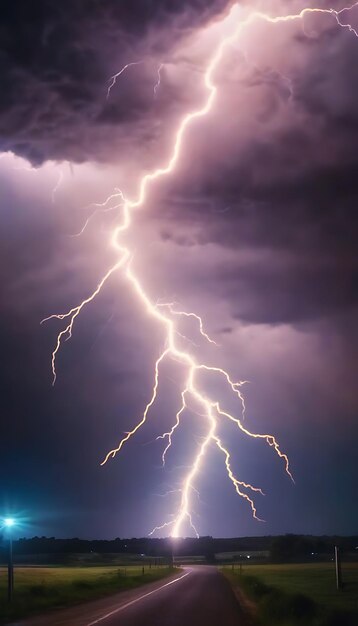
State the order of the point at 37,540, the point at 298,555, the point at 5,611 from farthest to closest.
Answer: the point at 37,540 → the point at 298,555 → the point at 5,611

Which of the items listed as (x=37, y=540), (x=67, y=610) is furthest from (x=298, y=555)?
(x=67, y=610)

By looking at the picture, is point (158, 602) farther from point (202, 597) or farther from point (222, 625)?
point (222, 625)

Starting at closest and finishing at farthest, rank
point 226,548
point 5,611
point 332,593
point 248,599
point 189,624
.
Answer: point 189,624 < point 5,611 < point 248,599 < point 332,593 < point 226,548

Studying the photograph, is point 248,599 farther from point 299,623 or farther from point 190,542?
point 190,542

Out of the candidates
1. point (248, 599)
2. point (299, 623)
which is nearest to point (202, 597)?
point (248, 599)

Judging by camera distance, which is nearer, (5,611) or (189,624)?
(189,624)

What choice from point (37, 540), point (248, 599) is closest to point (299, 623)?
point (248, 599)

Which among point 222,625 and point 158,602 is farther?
point 158,602

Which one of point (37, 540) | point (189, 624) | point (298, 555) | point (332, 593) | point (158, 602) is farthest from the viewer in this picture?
point (37, 540)

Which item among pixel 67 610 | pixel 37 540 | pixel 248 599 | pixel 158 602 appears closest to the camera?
pixel 67 610
